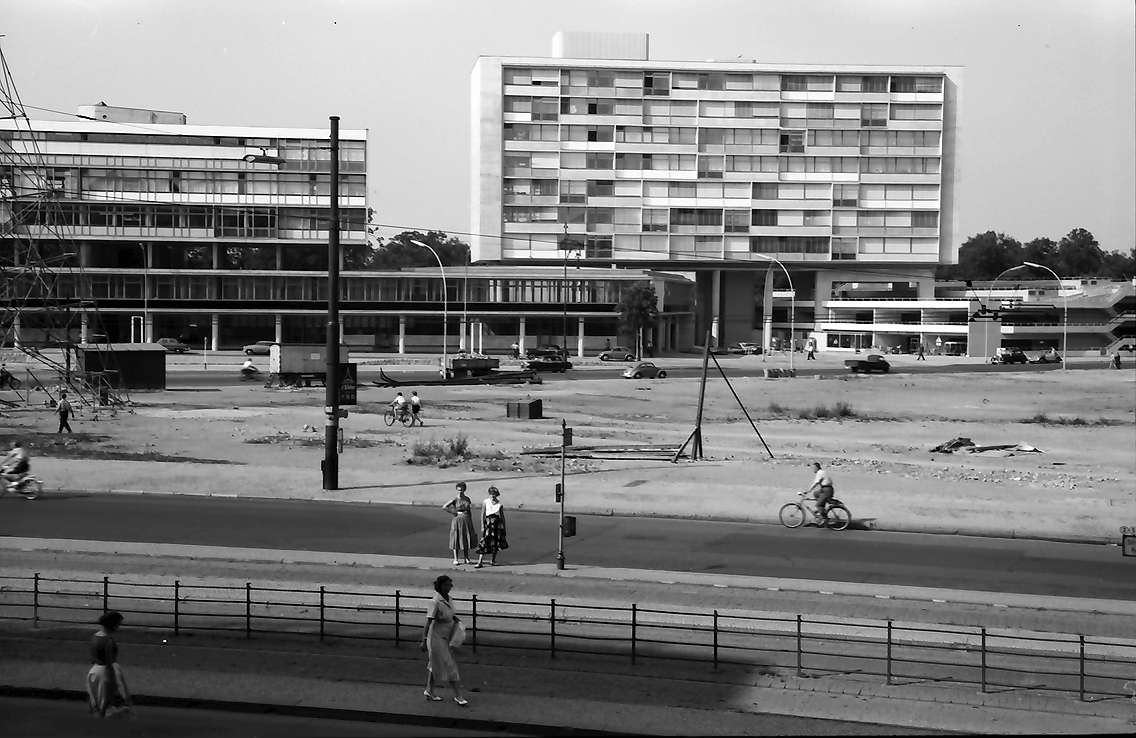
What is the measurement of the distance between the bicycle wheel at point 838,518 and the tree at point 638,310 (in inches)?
3188

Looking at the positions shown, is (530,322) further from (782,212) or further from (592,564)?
(592,564)

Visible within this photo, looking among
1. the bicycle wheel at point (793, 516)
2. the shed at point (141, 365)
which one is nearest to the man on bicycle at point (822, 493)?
the bicycle wheel at point (793, 516)

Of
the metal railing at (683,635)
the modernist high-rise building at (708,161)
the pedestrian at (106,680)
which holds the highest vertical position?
the modernist high-rise building at (708,161)

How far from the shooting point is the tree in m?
107

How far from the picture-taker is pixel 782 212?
420 feet

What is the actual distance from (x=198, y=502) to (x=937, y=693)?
67.3 ft

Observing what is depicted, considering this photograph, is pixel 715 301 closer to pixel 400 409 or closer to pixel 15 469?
pixel 400 409

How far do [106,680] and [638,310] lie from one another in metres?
96.3

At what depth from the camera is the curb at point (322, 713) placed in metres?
12.2

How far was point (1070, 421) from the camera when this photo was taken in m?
56.7

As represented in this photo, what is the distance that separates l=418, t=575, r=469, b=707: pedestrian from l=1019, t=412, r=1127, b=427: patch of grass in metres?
49.4

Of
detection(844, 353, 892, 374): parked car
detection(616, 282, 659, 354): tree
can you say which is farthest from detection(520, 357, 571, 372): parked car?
detection(844, 353, 892, 374): parked car

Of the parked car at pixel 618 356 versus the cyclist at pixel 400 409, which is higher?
the cyclist at pixel 400 409

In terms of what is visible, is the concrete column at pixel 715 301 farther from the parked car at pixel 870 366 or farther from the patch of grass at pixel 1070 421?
the patch of grass at pixel 1070 421
